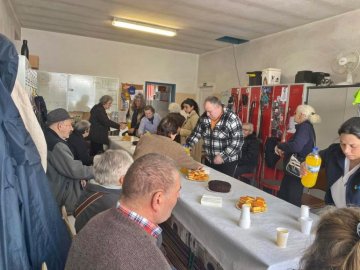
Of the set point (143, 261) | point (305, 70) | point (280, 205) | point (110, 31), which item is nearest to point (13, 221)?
point (143, 261)

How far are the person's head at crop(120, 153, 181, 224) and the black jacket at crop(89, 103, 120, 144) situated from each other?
3.93 metres

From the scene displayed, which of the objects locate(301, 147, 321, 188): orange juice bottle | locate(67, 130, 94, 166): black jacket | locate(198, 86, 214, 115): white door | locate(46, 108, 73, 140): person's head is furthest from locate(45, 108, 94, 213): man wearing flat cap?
locate(198, 86, 214, 115): white door

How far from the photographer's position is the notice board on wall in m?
5.97

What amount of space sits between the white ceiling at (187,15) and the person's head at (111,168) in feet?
9.72

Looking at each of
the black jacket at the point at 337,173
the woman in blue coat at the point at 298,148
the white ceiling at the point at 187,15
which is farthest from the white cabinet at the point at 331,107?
the black jacket at the point at 337,173

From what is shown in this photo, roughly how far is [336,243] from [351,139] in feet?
3.81

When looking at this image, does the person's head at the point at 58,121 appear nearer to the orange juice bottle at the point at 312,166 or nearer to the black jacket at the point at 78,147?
the black jacket at the point at 78,147

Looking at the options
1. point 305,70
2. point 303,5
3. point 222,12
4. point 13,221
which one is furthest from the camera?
point 305,70

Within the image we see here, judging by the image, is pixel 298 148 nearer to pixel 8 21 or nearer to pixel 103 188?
pixel 103 188

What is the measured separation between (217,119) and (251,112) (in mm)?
2275

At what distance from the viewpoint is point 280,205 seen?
194 centimetres

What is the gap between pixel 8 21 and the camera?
4.48m

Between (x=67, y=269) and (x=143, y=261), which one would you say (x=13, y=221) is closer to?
(x=67, y=269)

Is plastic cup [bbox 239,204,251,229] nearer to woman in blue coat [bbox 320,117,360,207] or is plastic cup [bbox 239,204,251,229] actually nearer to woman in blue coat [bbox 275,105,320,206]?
woman in blue coat [bbox 320,117,360,207]
